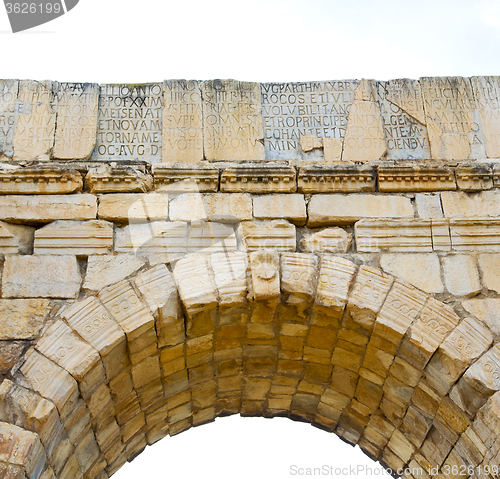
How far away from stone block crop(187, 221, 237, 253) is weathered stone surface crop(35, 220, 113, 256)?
614mm

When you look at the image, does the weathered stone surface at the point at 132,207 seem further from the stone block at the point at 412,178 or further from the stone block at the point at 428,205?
the stone block at the point at 428,205

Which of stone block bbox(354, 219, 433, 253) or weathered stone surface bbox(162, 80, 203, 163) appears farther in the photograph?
weathered stone surface bbox(162, 80, 203, 163)

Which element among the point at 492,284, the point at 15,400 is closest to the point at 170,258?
the point at 15,400

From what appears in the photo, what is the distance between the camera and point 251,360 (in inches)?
221

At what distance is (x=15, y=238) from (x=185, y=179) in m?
1.36

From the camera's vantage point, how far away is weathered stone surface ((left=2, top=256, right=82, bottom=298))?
480cm

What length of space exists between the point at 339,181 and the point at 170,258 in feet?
4.87

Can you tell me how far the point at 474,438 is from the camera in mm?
4711

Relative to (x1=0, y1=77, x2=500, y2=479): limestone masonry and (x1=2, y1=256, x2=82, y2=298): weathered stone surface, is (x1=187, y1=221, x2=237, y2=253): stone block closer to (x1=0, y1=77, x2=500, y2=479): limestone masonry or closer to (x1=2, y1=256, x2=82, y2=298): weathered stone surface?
(x1=0, y1=77, x2=500, y2=479): limestone masonry

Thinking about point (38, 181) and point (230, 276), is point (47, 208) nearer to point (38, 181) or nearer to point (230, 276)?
point (38, 181)

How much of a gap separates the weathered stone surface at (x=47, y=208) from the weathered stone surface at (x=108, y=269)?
0.41 meters

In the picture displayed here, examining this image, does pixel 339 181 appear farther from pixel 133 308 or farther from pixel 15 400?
→ pixel 15 400

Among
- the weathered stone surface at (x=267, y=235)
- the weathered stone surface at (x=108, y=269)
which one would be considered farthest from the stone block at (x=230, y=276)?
the weathered stone surface at (x=108, y=269)

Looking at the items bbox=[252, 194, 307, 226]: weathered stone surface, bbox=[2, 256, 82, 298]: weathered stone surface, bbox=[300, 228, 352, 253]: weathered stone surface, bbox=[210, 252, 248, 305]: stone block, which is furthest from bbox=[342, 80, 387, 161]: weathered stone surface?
bbox=[2, 256, 82, 298]: weathered stone surface
